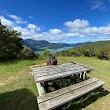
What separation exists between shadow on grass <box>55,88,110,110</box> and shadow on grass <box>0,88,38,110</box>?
Answer: 35.7 inches

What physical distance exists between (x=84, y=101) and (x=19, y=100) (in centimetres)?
201

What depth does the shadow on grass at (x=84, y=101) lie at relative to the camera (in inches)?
116

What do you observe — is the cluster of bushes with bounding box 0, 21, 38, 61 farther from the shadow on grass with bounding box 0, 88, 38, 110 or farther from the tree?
the shadow on grass with bounding box 0, 88, 38, 110

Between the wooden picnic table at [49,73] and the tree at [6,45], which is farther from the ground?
the tree at [6,45]

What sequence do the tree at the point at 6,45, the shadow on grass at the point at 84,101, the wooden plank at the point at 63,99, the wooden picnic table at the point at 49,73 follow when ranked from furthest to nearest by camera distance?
1. the tree at the point at 6,45
2. the wooden picnic table at the point at 49,73
3. the shadow on grass at the point at 84,101
4. the wooden plank at the point at 63,99

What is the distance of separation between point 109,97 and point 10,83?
3871 millimetres

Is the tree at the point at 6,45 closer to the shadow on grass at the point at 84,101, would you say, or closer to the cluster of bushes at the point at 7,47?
the cluster of bushes at the point at 7,47

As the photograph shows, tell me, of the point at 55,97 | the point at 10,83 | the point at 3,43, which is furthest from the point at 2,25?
the point at 55,97

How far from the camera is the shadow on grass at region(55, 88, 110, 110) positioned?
294 centimetres

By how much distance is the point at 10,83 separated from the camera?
15.0 feet

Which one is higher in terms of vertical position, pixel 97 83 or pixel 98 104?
pixel 97 83

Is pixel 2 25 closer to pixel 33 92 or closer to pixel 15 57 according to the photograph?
pixel 15 57

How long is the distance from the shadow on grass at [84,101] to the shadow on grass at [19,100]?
2.97 feet

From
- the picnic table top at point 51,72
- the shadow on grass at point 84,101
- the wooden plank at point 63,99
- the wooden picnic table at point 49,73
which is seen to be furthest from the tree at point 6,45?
the wooden plank at point 63,99
